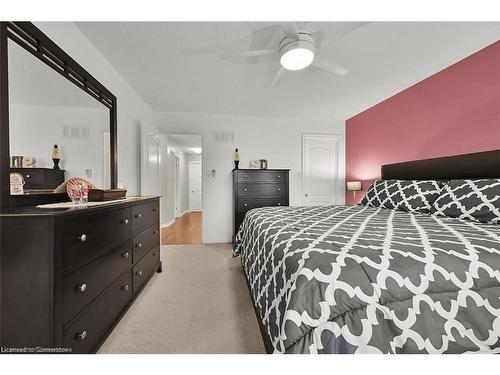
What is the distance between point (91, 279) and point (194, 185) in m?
7.23

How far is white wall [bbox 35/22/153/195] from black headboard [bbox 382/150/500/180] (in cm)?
368

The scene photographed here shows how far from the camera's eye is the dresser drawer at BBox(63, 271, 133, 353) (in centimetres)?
109

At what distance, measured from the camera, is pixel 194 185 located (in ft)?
27.3

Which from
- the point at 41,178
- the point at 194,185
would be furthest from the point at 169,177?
the point at 41,178

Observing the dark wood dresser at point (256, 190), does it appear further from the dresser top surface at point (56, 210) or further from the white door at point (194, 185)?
the white door at point (194, 185)

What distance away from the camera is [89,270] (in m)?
1.21

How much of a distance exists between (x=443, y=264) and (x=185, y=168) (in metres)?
7.71

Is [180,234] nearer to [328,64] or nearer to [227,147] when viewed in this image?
[227,147]

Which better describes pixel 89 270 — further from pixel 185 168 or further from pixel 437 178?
pixel 185 168

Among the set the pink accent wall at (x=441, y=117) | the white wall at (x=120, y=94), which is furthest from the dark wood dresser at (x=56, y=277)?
the pink accent wall at (x=441, y=117)

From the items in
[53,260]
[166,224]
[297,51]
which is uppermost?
[297,51]

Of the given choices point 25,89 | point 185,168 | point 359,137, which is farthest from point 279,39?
point 185,168

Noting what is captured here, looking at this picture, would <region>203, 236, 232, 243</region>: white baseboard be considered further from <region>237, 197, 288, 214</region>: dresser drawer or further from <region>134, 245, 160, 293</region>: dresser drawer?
<region>134, 245, 160, 293</region>: dresser drawer

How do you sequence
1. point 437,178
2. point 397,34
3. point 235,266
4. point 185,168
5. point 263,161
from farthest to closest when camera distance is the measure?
point 185,168
point 263,161
point 235,266
point 437,178
point 397,34
